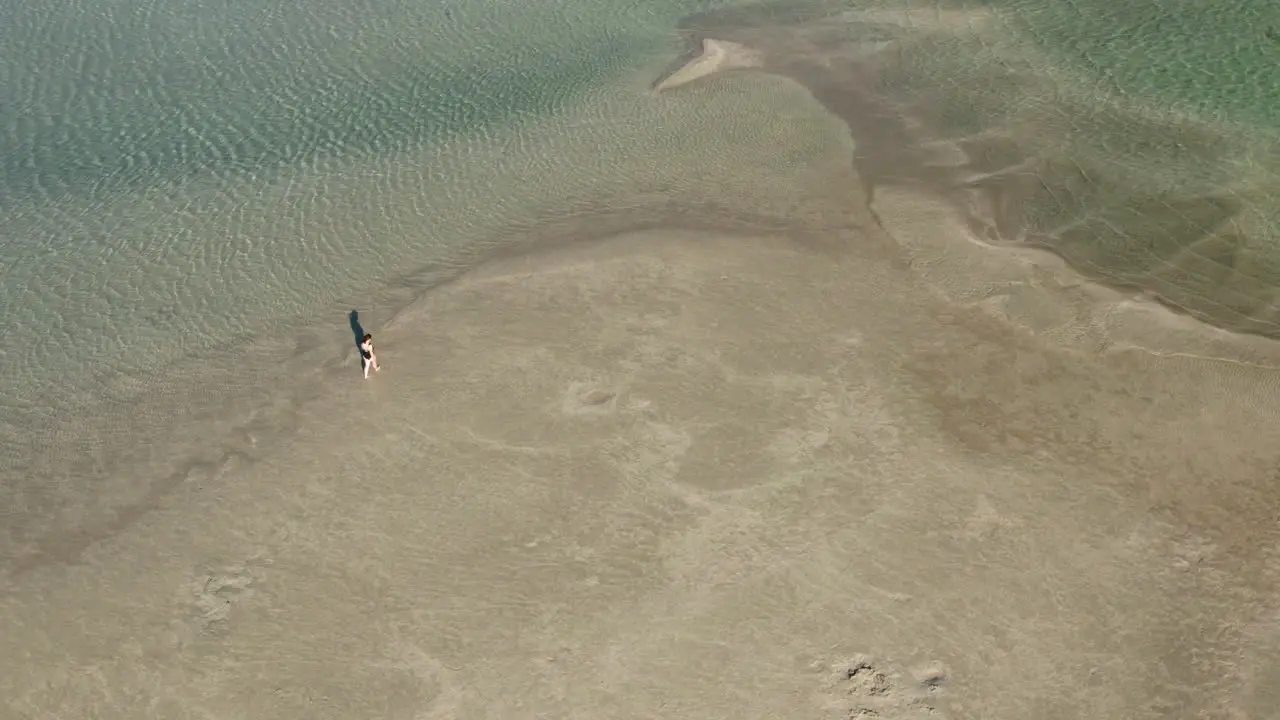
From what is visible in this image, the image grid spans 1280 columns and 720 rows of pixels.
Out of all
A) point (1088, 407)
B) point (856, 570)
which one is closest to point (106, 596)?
point (856, 570)

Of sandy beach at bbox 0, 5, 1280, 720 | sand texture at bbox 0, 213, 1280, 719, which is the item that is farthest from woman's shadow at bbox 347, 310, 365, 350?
sand texture at bbox 0, 213, 1280, 719

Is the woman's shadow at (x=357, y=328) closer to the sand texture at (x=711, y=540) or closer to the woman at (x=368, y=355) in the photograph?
the sand texture at (x=711, y=540)

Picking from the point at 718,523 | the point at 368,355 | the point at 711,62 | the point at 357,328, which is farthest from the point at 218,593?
the point at 711,62

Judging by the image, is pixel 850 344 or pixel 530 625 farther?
pixel 850 344

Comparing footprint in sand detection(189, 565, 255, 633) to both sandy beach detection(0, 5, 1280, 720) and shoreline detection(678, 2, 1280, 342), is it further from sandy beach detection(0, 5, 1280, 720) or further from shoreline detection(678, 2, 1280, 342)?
shoreline detection(678, 2, 1280, 342)

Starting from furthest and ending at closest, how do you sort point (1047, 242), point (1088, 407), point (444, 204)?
point (444, 204) < point (1047, 242) < point (1088, 407)

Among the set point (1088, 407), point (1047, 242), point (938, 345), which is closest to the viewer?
point (1088, 407)

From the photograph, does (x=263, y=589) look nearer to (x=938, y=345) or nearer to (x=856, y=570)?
(x=856, y=570)
